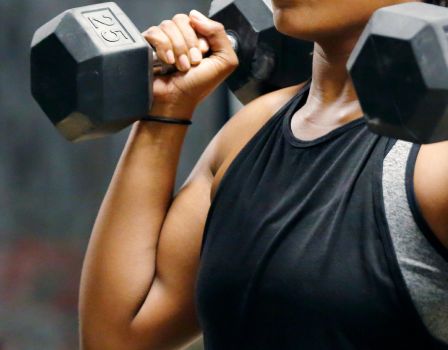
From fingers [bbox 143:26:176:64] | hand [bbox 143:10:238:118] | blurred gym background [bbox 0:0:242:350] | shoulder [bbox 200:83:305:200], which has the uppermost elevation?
fingers [bbox 143:26:176:64]

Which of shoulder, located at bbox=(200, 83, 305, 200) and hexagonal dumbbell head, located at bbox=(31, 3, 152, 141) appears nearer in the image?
hexagonal dumbbell head, located at bbox=(31, 3, 152, 141)

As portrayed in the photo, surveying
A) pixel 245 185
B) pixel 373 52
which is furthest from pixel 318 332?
pixel 373 52

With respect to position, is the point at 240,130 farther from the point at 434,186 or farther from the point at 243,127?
the point at 434,186

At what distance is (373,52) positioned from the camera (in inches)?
32.6

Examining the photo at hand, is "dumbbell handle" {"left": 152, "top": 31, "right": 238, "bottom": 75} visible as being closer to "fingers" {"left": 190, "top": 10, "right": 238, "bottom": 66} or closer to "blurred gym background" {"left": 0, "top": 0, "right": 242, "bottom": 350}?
"fingers" {"left": 190, "top": 10, "right": 238, "bottom": 66}

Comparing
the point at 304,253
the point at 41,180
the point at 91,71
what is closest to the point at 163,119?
the point at 91,71

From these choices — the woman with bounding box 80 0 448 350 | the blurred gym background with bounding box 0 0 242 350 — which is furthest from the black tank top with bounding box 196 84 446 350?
the blurred gym background with bounding box 0 0 242 350

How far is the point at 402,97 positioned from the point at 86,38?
0.43 m

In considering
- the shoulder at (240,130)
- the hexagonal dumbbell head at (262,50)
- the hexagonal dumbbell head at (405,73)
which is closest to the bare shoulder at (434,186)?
the hexagonal dumbbell head at (405,73)

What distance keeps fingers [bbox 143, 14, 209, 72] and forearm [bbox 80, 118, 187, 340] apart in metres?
0.08

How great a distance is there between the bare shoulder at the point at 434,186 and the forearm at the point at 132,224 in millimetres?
388

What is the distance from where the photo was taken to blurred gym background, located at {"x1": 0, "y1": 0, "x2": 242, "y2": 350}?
2416 mm

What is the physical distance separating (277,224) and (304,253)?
6cm

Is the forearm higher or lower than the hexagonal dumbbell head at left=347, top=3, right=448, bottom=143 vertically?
lower
